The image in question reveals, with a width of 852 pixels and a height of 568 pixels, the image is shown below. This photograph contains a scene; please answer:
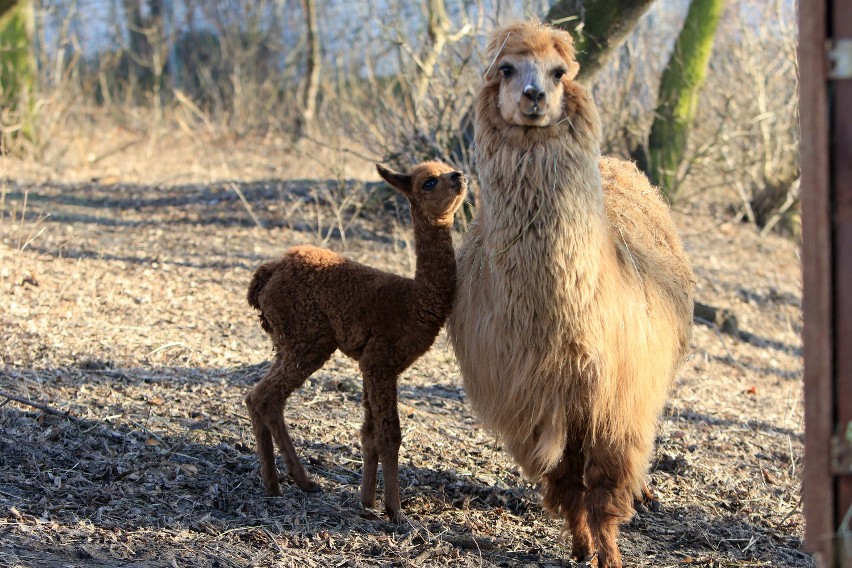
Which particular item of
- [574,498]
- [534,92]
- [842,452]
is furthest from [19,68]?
[842,452]

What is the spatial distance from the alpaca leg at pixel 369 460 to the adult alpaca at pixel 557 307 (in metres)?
0.55

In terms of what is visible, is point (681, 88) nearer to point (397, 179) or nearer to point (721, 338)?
point (721, 338)

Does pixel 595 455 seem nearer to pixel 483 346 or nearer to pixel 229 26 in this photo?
pixel 483 346

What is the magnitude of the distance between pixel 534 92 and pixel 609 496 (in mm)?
1796

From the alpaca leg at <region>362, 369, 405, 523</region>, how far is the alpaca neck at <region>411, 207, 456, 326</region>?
38cm

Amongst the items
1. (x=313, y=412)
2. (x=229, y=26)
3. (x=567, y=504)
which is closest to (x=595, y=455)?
(x=567, y=504)

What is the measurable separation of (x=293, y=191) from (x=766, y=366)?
495 centimetres

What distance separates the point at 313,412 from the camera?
5.79 meters

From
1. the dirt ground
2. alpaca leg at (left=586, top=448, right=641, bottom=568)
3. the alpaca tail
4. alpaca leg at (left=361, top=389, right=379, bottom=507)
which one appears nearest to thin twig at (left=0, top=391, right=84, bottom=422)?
the dirt ground

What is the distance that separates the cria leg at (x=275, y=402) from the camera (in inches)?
184

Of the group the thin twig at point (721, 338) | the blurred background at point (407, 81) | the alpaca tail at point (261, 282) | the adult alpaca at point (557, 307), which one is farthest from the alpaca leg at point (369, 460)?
the thin twig at point (721, 338)

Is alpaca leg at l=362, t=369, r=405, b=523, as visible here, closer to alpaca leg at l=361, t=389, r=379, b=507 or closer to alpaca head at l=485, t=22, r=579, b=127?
alpaca leg at l=361, t=389, r=379, b=507

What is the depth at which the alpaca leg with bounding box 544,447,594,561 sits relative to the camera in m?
4.47

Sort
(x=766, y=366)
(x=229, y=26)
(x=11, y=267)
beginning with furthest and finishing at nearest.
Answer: (x=229, y=26) → (x=766, y=366) → (x=11, y=267)
